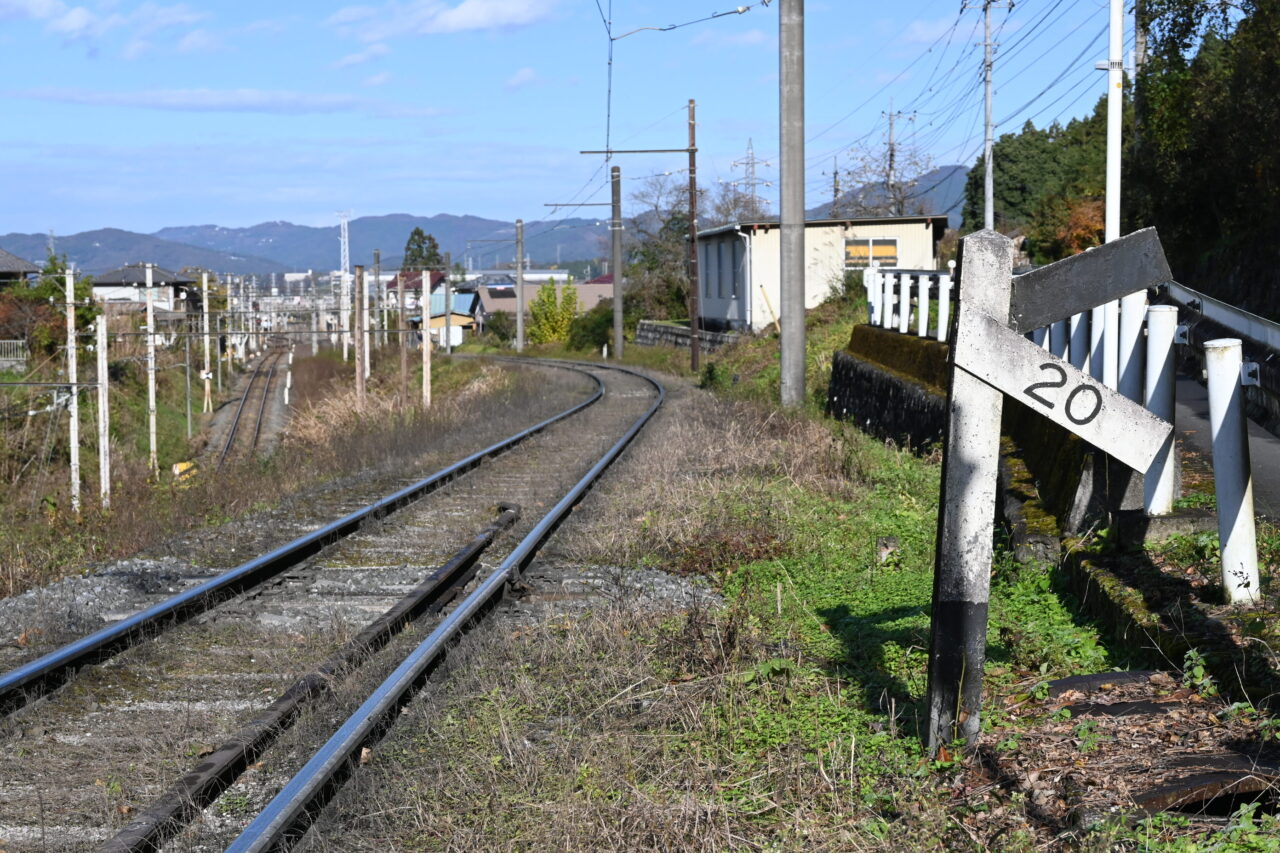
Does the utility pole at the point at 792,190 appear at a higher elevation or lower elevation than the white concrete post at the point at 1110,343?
higher

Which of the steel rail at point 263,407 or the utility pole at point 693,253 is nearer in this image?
the utility pole at point 693,253

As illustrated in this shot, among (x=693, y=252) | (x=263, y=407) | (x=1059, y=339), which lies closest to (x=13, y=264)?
(x=263, y=407)

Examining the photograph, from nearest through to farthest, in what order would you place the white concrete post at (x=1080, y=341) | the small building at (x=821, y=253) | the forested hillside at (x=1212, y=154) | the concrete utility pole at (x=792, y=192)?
the white concrete post at (x=1080, y=341) < the concrete utility pole at (x=792, y=192) < the forested hillside at (x=1212, y=154) < the small building at (x=821, y=253)

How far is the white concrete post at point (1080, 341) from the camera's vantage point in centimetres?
795

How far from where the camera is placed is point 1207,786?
12.1 feet

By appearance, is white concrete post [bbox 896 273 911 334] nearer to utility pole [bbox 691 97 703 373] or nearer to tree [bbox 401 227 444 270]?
utility pole [bbox 691 97 703 373]

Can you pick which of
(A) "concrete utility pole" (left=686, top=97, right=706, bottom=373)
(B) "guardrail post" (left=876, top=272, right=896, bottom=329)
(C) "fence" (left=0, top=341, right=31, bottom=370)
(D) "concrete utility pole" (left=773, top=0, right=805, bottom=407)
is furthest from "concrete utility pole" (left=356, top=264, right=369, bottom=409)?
(C) "fence" (left=0, top=341, right=31, bottom=370)

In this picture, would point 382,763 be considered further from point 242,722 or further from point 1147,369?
point 1147,369

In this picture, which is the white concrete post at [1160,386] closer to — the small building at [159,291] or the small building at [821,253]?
the small building at [821,253]

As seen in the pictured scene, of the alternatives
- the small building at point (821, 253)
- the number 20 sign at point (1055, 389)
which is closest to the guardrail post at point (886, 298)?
the number 20 sign at point (1055, 389)

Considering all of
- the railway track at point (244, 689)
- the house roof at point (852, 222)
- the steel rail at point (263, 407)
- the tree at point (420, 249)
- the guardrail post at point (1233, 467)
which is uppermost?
the tree at point (420, 249)

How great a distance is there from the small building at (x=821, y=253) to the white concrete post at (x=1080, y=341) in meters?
29.9

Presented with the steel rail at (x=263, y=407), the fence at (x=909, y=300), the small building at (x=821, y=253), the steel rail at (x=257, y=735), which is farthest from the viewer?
the steel rail at (x=263, y=407)

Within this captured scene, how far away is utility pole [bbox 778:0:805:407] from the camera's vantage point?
17484 mm
